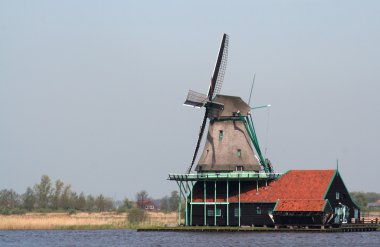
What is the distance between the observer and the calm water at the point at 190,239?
2201 inches

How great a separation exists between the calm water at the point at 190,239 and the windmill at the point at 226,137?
689 cm

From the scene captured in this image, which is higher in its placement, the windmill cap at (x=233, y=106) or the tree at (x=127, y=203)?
the windmill cap at (x=233, y=106)

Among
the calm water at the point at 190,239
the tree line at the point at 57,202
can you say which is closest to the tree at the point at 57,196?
the tree line at the point at 57,202

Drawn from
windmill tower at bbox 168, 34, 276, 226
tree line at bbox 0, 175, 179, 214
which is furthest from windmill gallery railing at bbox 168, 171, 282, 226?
tree line at bbox 0, 175, 179, 214

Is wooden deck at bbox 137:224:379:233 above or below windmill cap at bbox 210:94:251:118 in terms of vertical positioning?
below

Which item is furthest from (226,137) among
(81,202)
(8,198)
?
(8,198)

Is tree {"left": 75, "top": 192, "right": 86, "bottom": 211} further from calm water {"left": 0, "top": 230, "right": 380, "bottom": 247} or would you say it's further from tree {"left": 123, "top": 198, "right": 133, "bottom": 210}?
calm water {"left": 0, "top": 230, "right": 380, "bottom": 247}

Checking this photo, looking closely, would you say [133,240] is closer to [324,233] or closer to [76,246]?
[76,246]

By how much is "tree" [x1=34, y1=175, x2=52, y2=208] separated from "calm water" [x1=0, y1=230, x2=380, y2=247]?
47.1m

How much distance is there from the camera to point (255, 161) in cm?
7144

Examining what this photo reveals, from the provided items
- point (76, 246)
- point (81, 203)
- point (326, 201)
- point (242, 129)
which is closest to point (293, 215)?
point (326, 201)

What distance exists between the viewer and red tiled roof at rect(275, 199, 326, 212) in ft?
217

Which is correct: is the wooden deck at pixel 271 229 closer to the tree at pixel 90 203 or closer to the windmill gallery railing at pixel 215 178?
the windmill gallery railing at pixel 215 178

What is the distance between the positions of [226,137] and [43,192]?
53.5 metres
